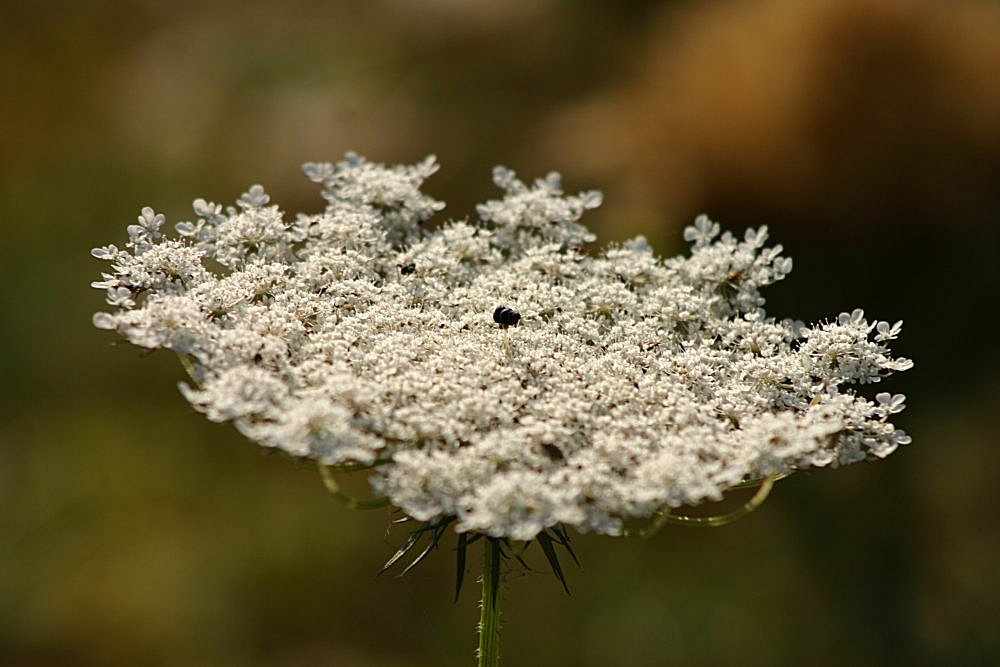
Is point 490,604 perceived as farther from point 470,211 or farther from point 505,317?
point 470,211

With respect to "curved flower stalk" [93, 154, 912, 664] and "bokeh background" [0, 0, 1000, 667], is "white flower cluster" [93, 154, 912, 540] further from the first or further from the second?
"bokeh background" [0, 0, 1000, 667]

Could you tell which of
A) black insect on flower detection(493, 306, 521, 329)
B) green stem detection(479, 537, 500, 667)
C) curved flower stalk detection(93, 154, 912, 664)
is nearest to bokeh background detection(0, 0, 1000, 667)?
curved flower stalk detection(93, 154, 912, 664)

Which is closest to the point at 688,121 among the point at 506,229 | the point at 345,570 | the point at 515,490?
the point at 345,570

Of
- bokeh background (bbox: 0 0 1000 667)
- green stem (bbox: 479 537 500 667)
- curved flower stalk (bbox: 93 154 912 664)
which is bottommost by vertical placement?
green stem (bbox: 479 537 500 667)

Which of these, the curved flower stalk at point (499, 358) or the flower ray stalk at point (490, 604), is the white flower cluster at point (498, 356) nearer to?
the curved flower stalk at point (499, 358)

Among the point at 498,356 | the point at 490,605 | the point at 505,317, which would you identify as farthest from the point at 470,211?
the point at 490,605

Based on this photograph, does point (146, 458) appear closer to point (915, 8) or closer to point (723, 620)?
point (723, 620)
